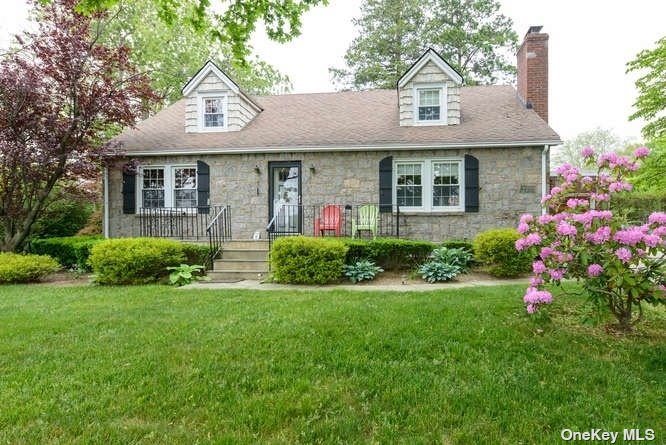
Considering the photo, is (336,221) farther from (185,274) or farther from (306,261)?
(185,274)

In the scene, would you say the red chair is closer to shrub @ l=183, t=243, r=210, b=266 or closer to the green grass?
shrub @ l=183, t=243, r=210, b=266

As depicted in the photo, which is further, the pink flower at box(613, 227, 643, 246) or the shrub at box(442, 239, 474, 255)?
the shrub at box(442, 239, 474, 255)

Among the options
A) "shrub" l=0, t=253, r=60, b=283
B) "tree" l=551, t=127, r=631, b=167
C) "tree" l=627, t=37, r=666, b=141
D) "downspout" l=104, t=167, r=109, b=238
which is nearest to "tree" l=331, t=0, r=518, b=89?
"tree" l=627, t=37, r=666, b=141

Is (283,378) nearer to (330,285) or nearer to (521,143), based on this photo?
(330,285)

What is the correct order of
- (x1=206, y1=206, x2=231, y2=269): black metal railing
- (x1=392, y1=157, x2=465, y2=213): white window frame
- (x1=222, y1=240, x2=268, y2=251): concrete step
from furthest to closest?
(x1=392, y1=157, x2=465, y2=213): white window frame < (x1=206, y1=206, x2=231, y2=269): black metal railing < (x1=222, y1=240, x2=268, y2=251): concrete step

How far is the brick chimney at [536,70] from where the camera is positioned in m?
10.4

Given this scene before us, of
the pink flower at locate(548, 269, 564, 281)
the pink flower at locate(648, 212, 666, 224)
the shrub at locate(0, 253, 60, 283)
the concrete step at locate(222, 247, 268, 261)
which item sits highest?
the pink flower at locate(648, 212, 666, 224)

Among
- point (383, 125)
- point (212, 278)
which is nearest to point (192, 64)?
point (383, 125)

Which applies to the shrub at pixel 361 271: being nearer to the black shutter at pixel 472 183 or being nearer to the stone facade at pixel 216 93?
the black shutter at pixel 472 183

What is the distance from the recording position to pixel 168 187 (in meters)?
10.5

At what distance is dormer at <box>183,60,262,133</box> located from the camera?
10898 mm

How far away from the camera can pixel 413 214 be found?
9797mm

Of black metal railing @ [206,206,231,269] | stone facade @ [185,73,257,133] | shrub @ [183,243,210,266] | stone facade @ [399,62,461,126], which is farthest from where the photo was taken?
stone facade @ [185,73,257,133]

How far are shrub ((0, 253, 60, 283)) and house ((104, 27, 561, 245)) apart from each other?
258cm
